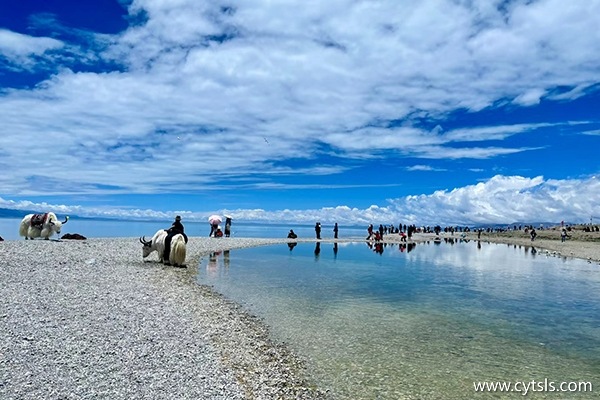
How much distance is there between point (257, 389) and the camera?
823 centimetres

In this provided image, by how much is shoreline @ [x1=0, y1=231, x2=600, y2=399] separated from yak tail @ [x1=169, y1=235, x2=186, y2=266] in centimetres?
658

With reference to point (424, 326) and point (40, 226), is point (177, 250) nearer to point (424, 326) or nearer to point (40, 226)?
point (424, 326)

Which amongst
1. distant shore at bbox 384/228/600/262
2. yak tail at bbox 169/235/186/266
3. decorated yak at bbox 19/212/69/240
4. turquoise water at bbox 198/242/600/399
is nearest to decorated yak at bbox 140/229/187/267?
yak tail at bbox 169/235/186/266

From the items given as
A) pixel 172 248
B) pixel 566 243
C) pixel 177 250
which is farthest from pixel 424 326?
pixel 566 243

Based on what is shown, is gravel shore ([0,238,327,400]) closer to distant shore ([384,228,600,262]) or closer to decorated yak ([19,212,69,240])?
decorated yak ([19,212,69,240])

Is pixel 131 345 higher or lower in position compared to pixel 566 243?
lower

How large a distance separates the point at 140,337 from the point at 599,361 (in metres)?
11.5

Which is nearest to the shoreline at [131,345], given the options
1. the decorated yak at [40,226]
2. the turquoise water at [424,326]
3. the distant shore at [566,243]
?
the turquoise water at [424,326]

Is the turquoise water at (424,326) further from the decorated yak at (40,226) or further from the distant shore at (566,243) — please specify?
the distant shore at (566,243)

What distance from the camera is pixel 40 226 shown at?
1287 inches

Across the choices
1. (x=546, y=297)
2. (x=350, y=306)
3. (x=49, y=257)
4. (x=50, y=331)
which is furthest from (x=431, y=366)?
(x=49, y=257)

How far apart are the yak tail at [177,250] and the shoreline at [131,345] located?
21.6ft

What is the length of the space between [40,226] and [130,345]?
2836cm

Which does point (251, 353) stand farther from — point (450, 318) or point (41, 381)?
point (450, 318)
